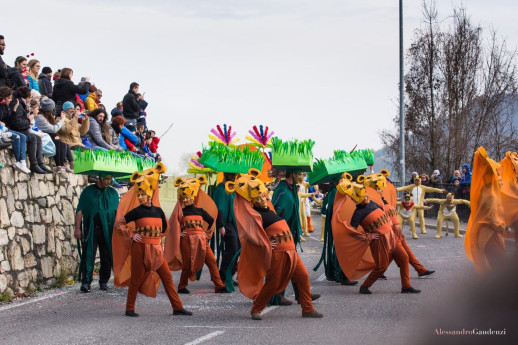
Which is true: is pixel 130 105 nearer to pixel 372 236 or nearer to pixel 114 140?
pixel 114 140

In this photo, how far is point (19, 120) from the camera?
11.8 m

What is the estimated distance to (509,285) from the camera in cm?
229

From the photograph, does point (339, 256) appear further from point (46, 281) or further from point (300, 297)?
point (46, 281)

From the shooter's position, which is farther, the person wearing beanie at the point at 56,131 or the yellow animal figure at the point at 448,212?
the yellow animal figure at the point at 448,212

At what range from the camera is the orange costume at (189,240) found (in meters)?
11.8

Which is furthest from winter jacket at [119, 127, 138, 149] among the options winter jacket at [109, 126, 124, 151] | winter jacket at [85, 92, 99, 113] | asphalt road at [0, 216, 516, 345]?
asphalt road at [0, 216, 516, 345]

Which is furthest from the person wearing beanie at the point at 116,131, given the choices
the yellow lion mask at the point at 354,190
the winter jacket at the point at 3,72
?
the yellow lion mask at the point at 354,190

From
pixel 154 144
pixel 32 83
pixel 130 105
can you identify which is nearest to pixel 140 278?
pixel 32 83

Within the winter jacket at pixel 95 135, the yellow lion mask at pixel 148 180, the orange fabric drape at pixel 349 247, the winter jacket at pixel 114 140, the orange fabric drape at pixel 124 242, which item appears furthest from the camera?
the winter jacket at pixel 114 140

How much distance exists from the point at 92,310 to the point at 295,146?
364 centimetres

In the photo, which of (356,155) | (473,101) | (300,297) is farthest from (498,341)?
(473,101)

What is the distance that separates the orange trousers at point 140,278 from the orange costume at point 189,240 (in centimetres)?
203

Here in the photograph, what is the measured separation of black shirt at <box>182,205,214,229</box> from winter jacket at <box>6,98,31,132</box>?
2.82m

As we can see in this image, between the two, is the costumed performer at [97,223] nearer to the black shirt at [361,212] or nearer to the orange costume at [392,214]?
the black shirt at [361,212]
